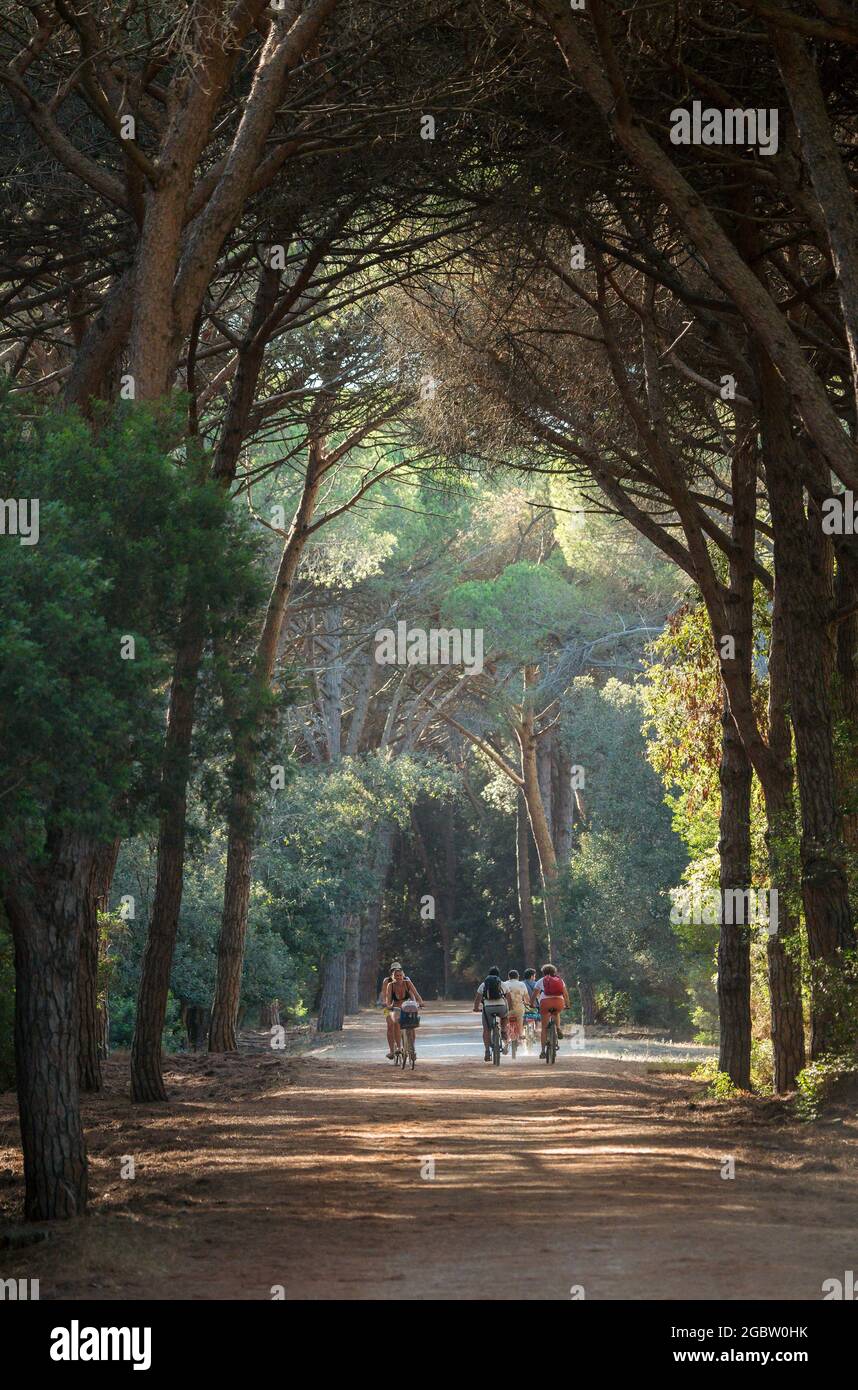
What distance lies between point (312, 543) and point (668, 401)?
45.8 ft

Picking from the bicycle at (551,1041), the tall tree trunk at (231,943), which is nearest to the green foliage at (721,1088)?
the bicycle at (551,1041)

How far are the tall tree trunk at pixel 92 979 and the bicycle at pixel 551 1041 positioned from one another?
7.08 metres

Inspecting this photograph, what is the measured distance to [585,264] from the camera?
15.9 m

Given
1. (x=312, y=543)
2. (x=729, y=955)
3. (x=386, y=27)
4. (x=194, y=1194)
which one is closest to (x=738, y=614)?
(x=729, y=955)

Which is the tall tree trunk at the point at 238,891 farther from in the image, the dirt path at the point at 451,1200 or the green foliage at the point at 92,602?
the green foliage at the point at 92,602

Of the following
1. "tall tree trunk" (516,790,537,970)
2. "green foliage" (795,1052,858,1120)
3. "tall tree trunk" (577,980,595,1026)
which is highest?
"tall tree trunk" (516,790,537,970)

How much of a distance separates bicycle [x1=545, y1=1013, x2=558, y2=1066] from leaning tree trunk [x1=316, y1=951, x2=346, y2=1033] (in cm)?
1130

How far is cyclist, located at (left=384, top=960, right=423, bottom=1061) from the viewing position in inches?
843

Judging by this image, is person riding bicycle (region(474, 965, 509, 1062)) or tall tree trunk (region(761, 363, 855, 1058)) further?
person riding bicycle (region(474, 965, 509, 1062))

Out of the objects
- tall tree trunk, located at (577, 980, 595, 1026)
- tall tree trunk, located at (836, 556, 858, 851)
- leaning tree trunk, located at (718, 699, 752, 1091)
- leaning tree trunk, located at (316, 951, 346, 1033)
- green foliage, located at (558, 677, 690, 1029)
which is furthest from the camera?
tall tree trunk, located at (577, 980, 595, 1026)

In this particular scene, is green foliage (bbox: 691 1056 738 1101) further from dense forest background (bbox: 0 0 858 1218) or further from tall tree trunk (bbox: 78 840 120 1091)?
tall tree trunk (bbox: 78 840 120 1091)

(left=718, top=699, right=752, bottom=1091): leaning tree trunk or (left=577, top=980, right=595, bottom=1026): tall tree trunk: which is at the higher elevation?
(left=718, top=699, right=752, bottom=1091): leaning tree trunk

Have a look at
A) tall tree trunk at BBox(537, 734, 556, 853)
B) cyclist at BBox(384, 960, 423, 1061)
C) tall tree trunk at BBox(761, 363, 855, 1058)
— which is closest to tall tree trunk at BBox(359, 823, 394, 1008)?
tall tree trunk at BBox(537, 734, 556, 853)
